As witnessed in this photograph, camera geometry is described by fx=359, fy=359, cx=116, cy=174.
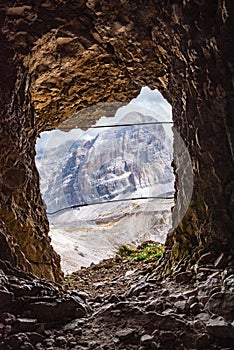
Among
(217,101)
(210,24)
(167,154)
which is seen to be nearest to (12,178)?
(217,101)

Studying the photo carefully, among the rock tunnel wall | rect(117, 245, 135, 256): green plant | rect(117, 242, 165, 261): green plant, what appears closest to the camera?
the rock tunnel wall

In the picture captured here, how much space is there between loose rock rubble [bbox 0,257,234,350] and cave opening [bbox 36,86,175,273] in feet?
11.4

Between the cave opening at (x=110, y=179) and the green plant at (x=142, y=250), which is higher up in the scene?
the cave opening at (x=110, y=179)

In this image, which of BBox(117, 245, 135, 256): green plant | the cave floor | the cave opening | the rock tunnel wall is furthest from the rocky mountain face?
the cave floor

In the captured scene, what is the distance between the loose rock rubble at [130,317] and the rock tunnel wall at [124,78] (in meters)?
0.29

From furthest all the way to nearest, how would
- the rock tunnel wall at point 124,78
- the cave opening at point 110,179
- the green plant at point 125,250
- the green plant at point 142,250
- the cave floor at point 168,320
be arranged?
the cave opening at point 110,179, the green plant at point 125,250, the green plant at point 142,250, the rock tunnel wall at point 124,78, the cave floor at point 168,320

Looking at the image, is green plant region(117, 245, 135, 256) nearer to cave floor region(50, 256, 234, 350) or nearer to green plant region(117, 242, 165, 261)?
green plant region(117, 242, 165, 261)

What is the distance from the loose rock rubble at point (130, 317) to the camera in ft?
4.33

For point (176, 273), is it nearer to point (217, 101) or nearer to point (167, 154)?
point (217, 101)

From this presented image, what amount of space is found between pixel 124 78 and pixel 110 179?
226cm

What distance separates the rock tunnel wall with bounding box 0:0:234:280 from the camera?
1.93 m

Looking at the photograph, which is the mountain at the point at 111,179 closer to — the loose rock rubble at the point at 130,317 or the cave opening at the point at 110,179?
the cave opening at the point at 110,179

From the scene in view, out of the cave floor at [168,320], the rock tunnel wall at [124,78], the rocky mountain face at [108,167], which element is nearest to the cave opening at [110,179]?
the rocky mountain face at [108,167]

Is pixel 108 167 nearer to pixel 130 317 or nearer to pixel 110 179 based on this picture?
pixel 110 179
